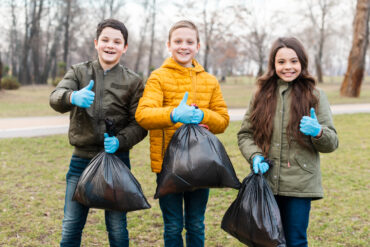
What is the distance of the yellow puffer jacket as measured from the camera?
2455 millimetres

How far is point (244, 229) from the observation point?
234cm

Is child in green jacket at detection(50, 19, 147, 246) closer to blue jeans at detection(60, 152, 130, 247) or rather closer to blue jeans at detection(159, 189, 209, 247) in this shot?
blue jeans at detection(60, 152, 130, 247)

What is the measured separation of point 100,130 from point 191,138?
639mm

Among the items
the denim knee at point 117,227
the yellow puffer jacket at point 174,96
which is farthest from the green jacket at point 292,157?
the denim knee at point 117,227

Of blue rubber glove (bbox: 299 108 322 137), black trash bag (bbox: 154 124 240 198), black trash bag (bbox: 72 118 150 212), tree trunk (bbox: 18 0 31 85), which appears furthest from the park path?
tree trunk (bbox: 18 0 31 85)

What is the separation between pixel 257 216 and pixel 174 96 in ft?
3.19

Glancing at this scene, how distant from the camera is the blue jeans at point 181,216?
2545 millimetres

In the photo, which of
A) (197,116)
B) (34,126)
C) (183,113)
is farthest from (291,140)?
(34,126)

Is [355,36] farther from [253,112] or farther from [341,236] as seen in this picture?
[253,112]

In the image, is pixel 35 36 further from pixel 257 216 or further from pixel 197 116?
pixel 257 216

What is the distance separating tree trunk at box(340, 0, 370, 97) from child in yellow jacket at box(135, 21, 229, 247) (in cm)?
1576

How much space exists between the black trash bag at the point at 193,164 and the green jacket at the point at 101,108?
0.35m

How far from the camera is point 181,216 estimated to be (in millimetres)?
2588

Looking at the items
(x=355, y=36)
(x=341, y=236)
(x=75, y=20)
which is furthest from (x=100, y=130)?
(x=75, y=20)
